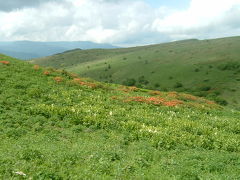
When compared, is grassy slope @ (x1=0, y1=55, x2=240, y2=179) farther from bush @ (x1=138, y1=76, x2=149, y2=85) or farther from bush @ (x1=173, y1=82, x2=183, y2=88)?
bush @ (x1=138, y1=76, x2=149, y2=85)

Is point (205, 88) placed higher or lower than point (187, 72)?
lower

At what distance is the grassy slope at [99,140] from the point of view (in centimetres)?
952

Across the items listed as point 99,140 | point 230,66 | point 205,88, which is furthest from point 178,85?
point 99,140

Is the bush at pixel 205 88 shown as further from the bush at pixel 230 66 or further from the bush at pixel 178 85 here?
the bush at pixel 230 66

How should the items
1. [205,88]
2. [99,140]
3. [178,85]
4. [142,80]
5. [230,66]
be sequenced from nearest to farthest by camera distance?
1. [99,140]
2. [205,88]
3. [178,85]
4. [230,66]
5. [142,80]

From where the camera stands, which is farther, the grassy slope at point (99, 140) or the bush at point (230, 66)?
the bush at point (230, 66)

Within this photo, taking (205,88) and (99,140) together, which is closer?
(99,140)

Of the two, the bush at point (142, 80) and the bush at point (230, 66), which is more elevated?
the bush at point (230, 66)

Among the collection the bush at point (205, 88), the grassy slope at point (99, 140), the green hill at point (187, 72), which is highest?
the grassy slope at point (99, 140)

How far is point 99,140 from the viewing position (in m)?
13.5

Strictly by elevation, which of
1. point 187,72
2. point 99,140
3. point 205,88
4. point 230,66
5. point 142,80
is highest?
point 99,140

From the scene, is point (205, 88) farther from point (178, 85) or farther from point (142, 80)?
point (142, 80)

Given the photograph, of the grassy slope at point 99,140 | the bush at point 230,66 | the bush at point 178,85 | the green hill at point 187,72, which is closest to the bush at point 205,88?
the green hill at point 187,72

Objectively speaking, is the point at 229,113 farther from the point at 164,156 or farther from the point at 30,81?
the point at 30,81
